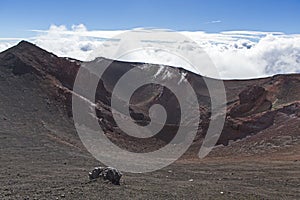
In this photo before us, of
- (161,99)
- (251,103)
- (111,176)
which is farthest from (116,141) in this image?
(161,99)

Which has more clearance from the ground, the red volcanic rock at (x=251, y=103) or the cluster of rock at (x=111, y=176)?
the cluster of rock at (x=111, y=176)

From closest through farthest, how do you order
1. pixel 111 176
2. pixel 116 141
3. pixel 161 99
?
pixel 111 176, pixel 116 141, pixel 161 99

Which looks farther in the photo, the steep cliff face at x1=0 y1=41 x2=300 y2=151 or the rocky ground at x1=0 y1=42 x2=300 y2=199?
the steep cliff face at x1=0 y1=41 x2=300 y2=151

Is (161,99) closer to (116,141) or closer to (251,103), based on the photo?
(251,103)

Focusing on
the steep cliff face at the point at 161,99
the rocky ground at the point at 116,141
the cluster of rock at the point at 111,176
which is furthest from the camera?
the steep cliff face at the point at 161,99

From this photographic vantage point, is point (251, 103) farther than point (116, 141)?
Yes

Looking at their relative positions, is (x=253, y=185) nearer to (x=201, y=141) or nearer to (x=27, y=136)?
(x=27, y=136)

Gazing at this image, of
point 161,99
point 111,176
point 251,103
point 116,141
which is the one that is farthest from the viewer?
point 161,99

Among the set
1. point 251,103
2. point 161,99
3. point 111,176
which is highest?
point 111,176

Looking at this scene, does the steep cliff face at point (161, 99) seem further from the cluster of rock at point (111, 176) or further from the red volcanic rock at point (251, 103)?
the cluster of rock at point (111, 176)

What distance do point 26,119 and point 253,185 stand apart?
79.0ft

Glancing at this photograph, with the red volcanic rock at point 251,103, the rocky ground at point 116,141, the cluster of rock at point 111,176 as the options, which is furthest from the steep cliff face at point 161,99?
the cluster of rock at point 111,176

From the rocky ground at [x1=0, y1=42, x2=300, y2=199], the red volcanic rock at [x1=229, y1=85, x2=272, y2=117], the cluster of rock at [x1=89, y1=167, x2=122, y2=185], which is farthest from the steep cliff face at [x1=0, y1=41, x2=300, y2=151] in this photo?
the cluster of rock at [x1=89, y1=167, x2=122, y2=185]

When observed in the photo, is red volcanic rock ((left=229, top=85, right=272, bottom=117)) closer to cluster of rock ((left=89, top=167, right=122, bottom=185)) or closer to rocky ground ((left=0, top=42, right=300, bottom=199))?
rocky ground ((left=0, top=42, right=300, bottom=199))
